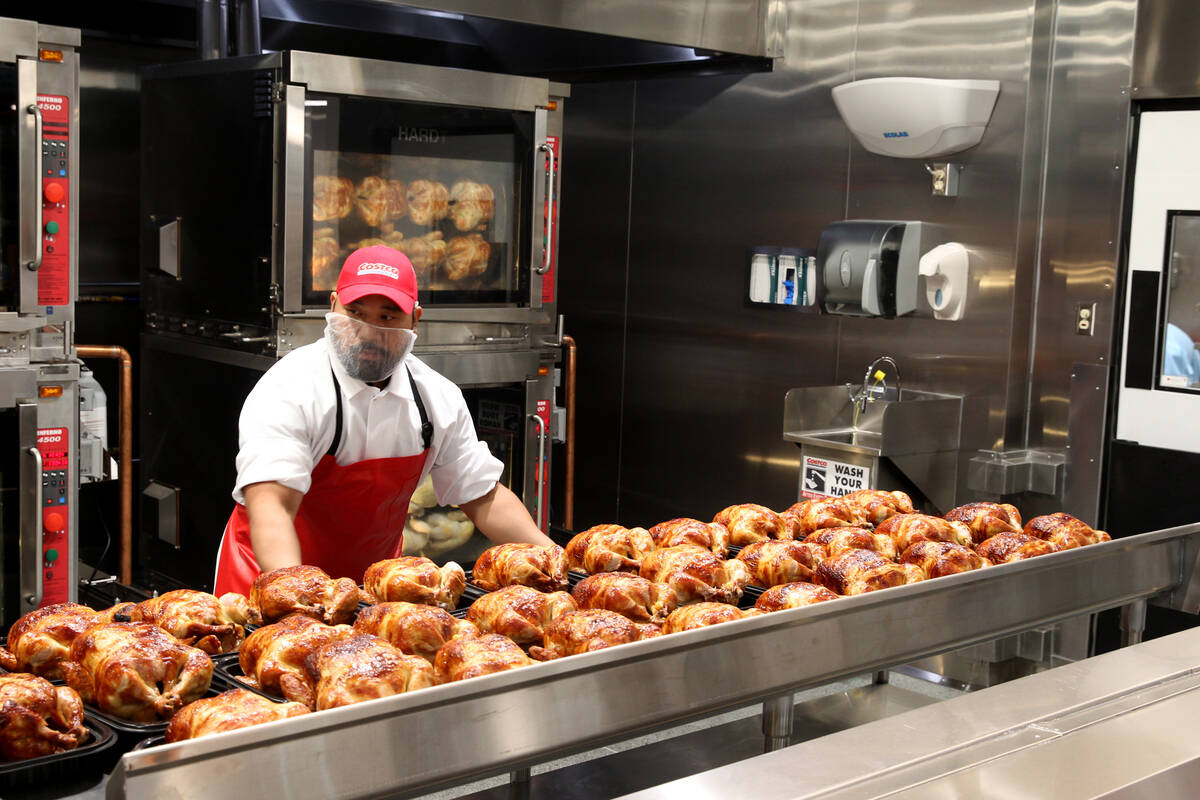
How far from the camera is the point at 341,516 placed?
2.86 meters

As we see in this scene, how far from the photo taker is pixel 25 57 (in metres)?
3.31

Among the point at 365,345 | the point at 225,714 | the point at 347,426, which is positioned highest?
the point at 365,345

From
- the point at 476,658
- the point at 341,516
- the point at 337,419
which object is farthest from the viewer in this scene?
the point at 341,516

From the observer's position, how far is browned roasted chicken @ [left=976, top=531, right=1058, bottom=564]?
2.14 m

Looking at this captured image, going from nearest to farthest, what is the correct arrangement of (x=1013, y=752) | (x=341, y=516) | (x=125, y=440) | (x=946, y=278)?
1. (x=1013, y=752)
2. (x=341, y=516)
3. (x=125, y=440)
4. (x=946, y=278)

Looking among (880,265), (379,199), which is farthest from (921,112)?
(379,199)

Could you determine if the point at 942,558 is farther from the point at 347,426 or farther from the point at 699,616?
the point at 347,426

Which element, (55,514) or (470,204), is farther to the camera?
(470,204)

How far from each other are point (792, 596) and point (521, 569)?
17.6 inches

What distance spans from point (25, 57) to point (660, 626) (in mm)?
2575

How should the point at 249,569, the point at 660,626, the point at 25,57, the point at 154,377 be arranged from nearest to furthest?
1. the point at 660,626
2. the point at 249,569
3. the point at 25,57
4. the point at 154,377

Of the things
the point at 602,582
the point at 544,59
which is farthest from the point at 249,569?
the point at 544,59

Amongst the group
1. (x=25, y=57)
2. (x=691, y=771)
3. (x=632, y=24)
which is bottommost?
(x=691, y=771)

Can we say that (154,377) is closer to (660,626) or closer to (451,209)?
(451,209)
